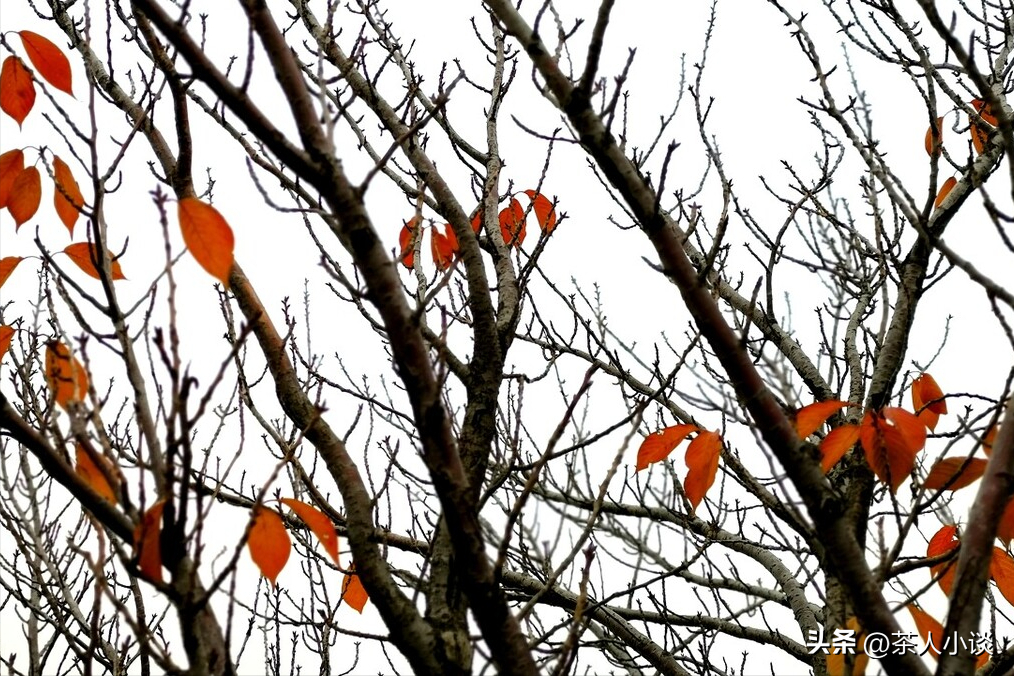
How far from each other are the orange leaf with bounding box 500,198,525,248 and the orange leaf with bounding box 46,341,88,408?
1.93 metres

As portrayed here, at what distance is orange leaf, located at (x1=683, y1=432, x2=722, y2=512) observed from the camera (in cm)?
234

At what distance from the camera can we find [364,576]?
2160mm

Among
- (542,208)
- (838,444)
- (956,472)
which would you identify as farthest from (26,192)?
(956,472)

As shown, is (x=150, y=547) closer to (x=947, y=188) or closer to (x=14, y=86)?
(x=14, y=86)

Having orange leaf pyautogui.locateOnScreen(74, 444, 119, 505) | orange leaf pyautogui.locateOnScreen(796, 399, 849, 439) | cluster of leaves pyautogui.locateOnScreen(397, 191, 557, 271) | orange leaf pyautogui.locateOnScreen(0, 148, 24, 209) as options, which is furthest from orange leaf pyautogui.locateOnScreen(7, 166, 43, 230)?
orange leaf pyautogui.locateOnScreen(796, 399, 849, 439)

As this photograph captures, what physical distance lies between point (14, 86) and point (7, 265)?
51 centimetres

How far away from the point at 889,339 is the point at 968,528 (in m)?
1.65

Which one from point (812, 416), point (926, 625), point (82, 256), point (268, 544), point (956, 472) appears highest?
point (82, 256)

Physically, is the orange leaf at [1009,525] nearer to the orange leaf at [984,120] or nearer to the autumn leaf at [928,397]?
the autumn leaf at [928,397]

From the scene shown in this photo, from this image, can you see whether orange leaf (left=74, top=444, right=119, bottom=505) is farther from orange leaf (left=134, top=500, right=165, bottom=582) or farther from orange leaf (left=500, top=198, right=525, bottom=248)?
orange leaf (left=500, top=198, right=525, bottom=248)

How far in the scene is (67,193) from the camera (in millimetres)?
2088

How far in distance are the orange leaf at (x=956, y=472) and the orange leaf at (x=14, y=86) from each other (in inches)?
101

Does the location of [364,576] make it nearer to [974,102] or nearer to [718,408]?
[718,408]

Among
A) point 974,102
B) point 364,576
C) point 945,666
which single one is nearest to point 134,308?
point 364,576
